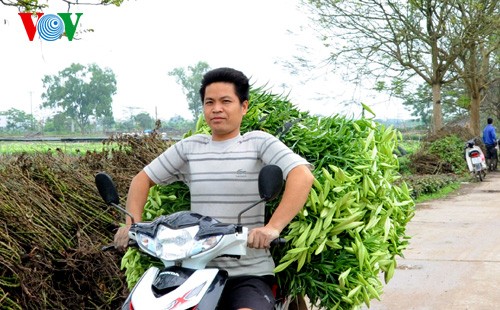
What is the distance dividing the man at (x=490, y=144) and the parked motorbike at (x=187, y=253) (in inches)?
868

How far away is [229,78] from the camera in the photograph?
11.1ft

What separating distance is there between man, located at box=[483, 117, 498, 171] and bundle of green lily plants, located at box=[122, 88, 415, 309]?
20755 millimetres

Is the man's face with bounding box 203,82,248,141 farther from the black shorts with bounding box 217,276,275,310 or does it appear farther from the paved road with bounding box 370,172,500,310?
the paved road with bounding box 370,172,500,310

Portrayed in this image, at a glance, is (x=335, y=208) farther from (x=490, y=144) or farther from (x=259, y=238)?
(x=490, y=144)

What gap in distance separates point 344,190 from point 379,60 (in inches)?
886

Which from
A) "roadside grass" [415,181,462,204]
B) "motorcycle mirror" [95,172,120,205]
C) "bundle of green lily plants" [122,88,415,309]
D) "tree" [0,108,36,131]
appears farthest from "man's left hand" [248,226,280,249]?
"tree" [0,108,36,131]

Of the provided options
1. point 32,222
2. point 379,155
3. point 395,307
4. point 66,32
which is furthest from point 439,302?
point 66,32

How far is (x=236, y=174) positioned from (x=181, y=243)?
63 cm

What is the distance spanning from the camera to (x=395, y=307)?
608cm

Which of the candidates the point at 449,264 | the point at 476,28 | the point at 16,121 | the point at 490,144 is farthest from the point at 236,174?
the point at 476,28

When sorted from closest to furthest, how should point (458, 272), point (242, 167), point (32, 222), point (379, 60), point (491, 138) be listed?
point (242, 167), point (32, 222), point (458, 272), point (491, 138), point (379, 60)

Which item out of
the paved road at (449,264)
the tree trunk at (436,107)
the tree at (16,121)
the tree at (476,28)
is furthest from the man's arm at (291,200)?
the tree trunk at (436,107)

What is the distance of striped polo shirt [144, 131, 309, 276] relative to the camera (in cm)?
330

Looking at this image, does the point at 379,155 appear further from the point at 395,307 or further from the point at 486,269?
the point at 486,269
